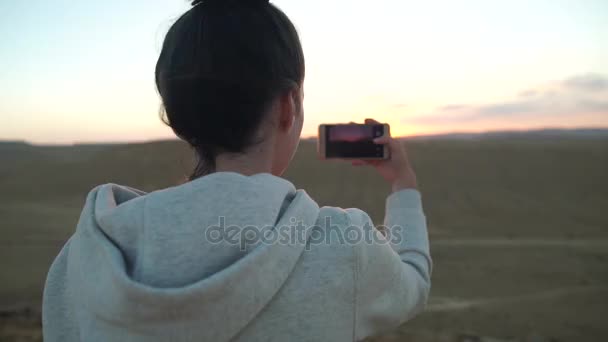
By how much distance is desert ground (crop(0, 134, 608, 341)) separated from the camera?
7.02m

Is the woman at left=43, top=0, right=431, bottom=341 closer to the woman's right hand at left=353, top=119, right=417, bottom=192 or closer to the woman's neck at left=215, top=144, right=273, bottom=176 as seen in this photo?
the woman's neck at left=215, top=144, right=273, bottom=176

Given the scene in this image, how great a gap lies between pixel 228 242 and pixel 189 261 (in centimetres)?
9

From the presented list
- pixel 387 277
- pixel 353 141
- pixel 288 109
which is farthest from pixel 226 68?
pixel 353 141

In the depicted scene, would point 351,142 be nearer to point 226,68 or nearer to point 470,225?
point 226,68

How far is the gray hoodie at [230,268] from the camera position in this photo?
102cm

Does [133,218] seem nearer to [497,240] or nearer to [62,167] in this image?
[497,240]

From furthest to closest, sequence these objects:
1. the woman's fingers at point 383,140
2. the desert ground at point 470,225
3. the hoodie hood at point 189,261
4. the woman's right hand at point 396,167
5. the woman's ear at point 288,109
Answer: the desert ground at point 470,225
the woman's fingers at point 383,140
the woman's right hand at point 396,167
the woman's ear at point 288,109
the hoodie hood at point 189,261

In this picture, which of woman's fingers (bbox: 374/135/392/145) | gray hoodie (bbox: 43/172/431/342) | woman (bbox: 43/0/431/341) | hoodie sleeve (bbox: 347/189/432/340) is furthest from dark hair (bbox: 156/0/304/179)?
woman's fingers (bbox: 374/135/392/145)

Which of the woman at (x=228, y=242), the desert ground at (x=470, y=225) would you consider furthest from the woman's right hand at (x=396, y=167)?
the desert ground at (x=470, y=225)

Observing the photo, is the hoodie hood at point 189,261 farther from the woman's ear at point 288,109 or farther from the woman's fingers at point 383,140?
the woman's fingers at point 383,140

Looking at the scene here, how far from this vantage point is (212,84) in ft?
3.71

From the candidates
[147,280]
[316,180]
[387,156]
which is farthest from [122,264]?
[316,180]

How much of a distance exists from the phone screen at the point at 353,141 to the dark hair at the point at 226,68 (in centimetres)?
51

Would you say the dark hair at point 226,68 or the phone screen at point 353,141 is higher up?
the dark hair at point 226,68
